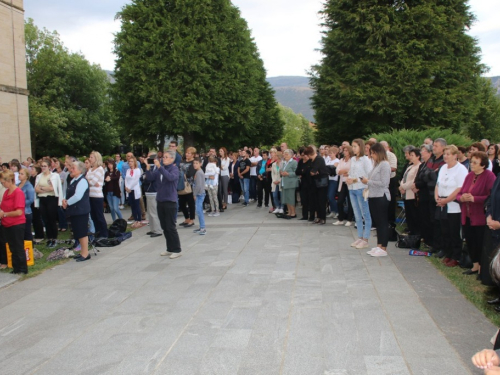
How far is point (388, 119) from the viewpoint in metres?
26.4

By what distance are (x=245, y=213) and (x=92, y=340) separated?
10.1 metres

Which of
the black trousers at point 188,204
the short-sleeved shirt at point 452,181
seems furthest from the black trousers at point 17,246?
the short-sleeved shirt at point 452,181

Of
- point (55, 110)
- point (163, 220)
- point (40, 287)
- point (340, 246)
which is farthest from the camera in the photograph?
point (55, 110)

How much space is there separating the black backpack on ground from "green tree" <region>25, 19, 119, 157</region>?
31.9 meters

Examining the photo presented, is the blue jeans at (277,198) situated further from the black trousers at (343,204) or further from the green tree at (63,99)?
the green tree at (63,99)

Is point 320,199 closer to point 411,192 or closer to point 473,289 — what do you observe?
point 411,192

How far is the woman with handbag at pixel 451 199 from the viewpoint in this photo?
7352 millimetres

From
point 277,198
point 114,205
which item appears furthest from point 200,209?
point 277,198

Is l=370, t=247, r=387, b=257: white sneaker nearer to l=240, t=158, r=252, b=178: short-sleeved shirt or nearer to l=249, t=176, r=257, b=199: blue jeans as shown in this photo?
l=240, t=158, r=252, b=178: short-sleeved shirt

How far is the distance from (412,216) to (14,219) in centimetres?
764

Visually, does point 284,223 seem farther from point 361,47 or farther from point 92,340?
point 361,47

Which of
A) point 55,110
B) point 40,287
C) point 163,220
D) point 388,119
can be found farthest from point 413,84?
point 55,110

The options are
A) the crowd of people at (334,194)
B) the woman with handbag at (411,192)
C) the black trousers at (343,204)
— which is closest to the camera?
the crowd of people at (334,194)

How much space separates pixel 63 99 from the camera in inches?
1764
